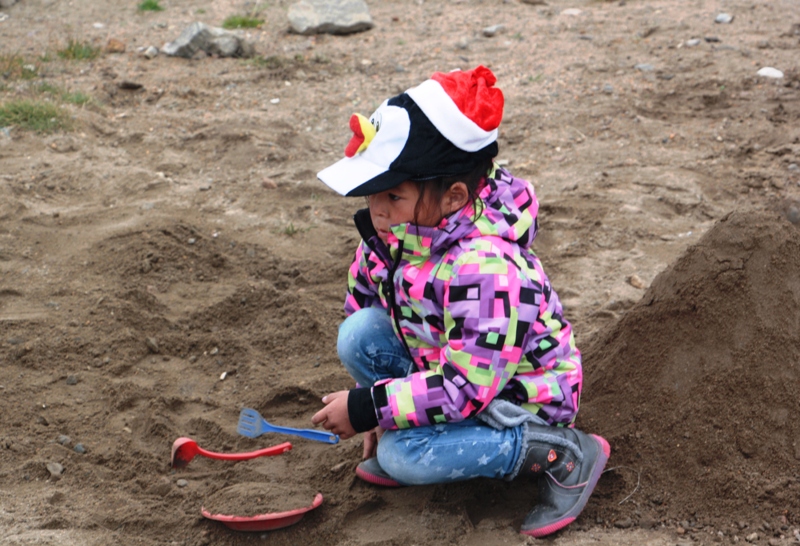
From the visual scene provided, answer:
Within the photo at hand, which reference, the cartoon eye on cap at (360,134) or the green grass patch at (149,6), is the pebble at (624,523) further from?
the green grass patch at (149,6)

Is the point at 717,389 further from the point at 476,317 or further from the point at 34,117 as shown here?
the point at 34,117

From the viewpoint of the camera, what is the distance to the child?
216cm

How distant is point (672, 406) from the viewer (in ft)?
8.43

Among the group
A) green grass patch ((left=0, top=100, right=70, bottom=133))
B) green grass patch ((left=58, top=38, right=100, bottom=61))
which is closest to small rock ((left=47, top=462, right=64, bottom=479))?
green grass patch ((left=0, top=100, right=70, bottom=133))

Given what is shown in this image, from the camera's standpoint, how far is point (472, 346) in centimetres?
217

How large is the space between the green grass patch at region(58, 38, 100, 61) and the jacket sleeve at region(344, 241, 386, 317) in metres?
4.99

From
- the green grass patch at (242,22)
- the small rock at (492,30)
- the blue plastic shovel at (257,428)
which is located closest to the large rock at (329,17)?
the green grass patch at (242,22)

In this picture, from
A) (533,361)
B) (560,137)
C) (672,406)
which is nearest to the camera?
(533,361)

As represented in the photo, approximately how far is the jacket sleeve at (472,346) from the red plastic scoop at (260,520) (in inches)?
17.0

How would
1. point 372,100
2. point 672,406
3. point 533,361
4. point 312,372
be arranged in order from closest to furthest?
point 533,361 → point 672,406 → point 312,372 → point 372,100

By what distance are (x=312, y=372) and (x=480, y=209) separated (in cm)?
132

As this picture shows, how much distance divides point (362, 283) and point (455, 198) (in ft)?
2.08

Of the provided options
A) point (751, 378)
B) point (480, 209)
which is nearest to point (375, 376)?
point (480, 209)

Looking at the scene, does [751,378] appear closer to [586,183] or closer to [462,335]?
[462,335]
